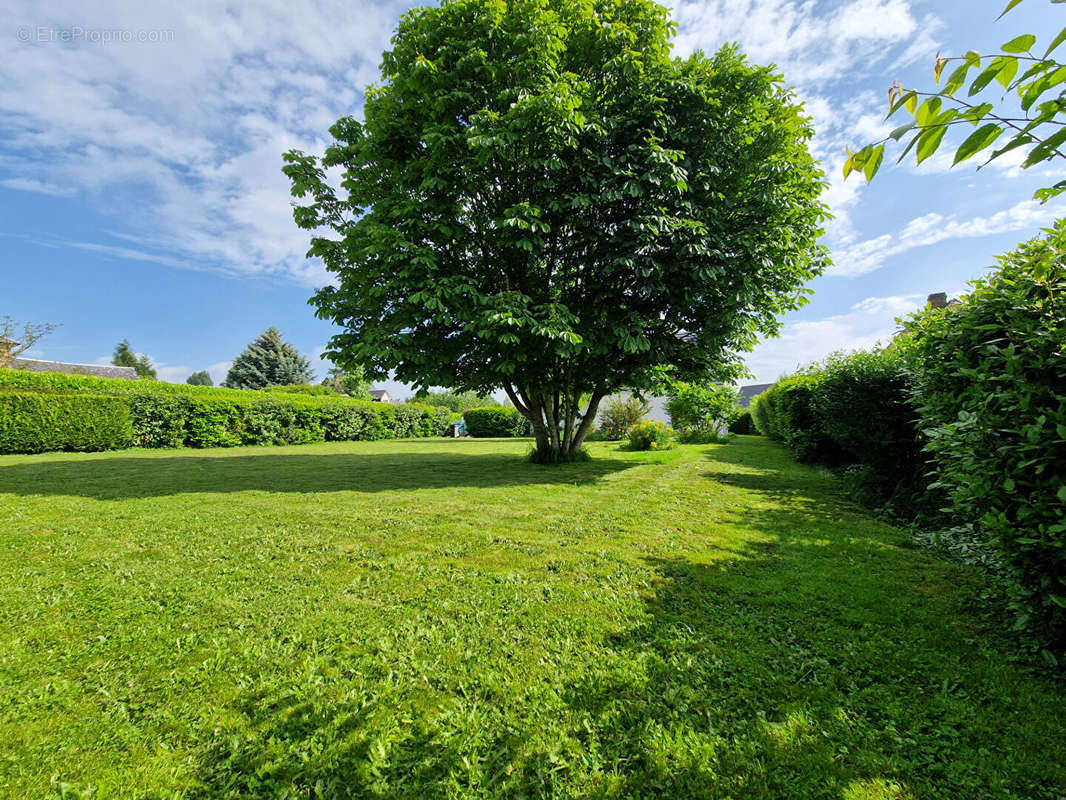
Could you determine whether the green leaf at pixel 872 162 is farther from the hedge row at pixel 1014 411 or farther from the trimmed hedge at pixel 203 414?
the trimmed hedge at pixel 203 414

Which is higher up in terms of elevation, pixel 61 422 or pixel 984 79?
pixel 984 79

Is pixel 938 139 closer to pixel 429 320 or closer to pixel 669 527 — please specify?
pixel 669 527

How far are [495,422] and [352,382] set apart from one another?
17.2 meters

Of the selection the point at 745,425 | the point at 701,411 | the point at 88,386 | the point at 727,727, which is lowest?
the point at 727,727

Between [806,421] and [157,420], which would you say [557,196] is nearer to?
[806,421]

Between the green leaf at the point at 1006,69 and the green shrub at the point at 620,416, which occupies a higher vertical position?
the green leaf at the point at 1006,69

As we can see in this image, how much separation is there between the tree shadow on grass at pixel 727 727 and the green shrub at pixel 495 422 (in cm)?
2482

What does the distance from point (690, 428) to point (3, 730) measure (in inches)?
739

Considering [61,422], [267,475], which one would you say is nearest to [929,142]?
[267,475]

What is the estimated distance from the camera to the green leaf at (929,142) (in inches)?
49.3

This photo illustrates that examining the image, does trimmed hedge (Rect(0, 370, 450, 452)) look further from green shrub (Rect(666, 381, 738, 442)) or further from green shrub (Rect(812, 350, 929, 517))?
green shrub (Rect(812, 350, 929, 517))

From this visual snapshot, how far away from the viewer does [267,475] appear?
8859 mm

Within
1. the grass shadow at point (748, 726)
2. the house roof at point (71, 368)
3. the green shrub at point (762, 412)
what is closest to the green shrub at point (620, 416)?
the green shrub at point (762, 412)

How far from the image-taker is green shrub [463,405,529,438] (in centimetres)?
2761
